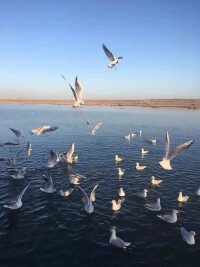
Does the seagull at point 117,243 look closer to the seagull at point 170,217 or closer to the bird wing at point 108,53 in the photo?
the seagull at point 170,217

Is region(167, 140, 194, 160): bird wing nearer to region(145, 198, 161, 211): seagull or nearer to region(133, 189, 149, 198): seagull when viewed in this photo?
region(145, 198, 161, 211): seagull

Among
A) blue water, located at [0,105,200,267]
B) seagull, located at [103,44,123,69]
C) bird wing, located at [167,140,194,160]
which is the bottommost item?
blue water, located at [0,105,200,267]

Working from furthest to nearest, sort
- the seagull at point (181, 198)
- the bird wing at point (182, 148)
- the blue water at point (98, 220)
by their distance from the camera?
the seagull at point (181, 198), the bird wing at point (182, 148), the blue water at point (98, 220)

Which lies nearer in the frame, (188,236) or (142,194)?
(188,236)

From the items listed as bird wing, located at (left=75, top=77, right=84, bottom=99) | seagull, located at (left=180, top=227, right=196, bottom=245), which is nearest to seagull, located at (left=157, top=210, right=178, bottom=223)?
seagull, located at (left=180, top=227, right=196, bottom=245)

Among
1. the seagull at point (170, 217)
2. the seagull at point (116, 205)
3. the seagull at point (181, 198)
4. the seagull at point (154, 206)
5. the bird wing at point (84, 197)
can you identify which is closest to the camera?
the seagull at point (170, 217)

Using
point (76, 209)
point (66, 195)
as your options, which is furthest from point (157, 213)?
point (66, 195)

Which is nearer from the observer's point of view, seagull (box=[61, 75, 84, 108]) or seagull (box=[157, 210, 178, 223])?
seagull (box=[157, 210, 178, 223])

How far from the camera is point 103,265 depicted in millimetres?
13852

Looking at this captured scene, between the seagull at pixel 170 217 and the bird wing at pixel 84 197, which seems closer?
the seagull at pixel 170 217

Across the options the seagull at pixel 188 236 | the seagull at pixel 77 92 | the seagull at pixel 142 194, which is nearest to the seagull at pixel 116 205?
the seagull at pixel 142 194

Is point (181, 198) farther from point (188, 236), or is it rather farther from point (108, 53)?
point (108, 53)

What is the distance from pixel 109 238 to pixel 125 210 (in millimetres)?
3809

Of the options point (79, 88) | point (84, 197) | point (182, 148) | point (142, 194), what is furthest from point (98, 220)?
point (79, 88)
